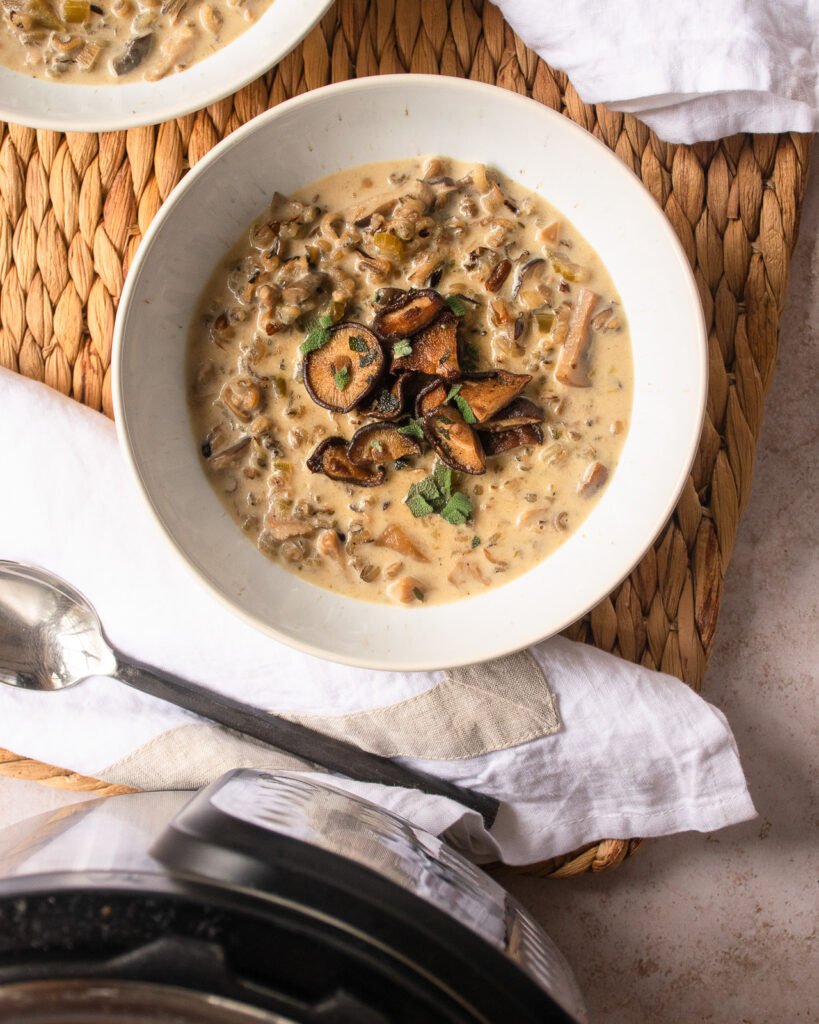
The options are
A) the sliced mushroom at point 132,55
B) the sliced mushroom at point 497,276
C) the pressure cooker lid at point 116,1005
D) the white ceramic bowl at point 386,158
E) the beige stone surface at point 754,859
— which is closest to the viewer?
the pressure cooker lid at point 116,1005

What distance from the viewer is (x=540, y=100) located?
2121mm

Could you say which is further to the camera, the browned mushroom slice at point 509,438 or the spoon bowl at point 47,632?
the spoon bowl at point 47,632

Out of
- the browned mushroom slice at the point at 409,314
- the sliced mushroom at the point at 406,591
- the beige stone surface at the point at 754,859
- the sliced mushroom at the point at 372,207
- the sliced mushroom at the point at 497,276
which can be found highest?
the sliced mushroom at the point at 372,207

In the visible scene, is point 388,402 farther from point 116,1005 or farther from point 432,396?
point 116,1005

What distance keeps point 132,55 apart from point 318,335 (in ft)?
2.30

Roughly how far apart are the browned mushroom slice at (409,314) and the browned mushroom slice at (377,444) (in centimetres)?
18

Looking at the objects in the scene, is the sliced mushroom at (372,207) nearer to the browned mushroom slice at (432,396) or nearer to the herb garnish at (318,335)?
the herb garnish at (318,335)

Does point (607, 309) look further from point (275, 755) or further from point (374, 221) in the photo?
point (275, 755)

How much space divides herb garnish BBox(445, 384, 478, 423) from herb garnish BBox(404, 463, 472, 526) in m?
0.11

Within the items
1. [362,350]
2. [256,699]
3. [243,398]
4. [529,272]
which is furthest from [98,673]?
[529,272]

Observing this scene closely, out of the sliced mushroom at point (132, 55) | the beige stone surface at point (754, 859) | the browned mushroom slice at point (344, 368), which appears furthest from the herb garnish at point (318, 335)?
the beige stone surface at point (754, 859)

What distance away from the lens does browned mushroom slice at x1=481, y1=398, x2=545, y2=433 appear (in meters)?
1.92

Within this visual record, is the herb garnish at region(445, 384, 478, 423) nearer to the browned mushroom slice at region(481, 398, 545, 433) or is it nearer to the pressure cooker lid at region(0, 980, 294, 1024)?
the browned mushroom slice at region(481, 398, 545, 433)

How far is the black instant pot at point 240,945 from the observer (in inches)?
48.3
